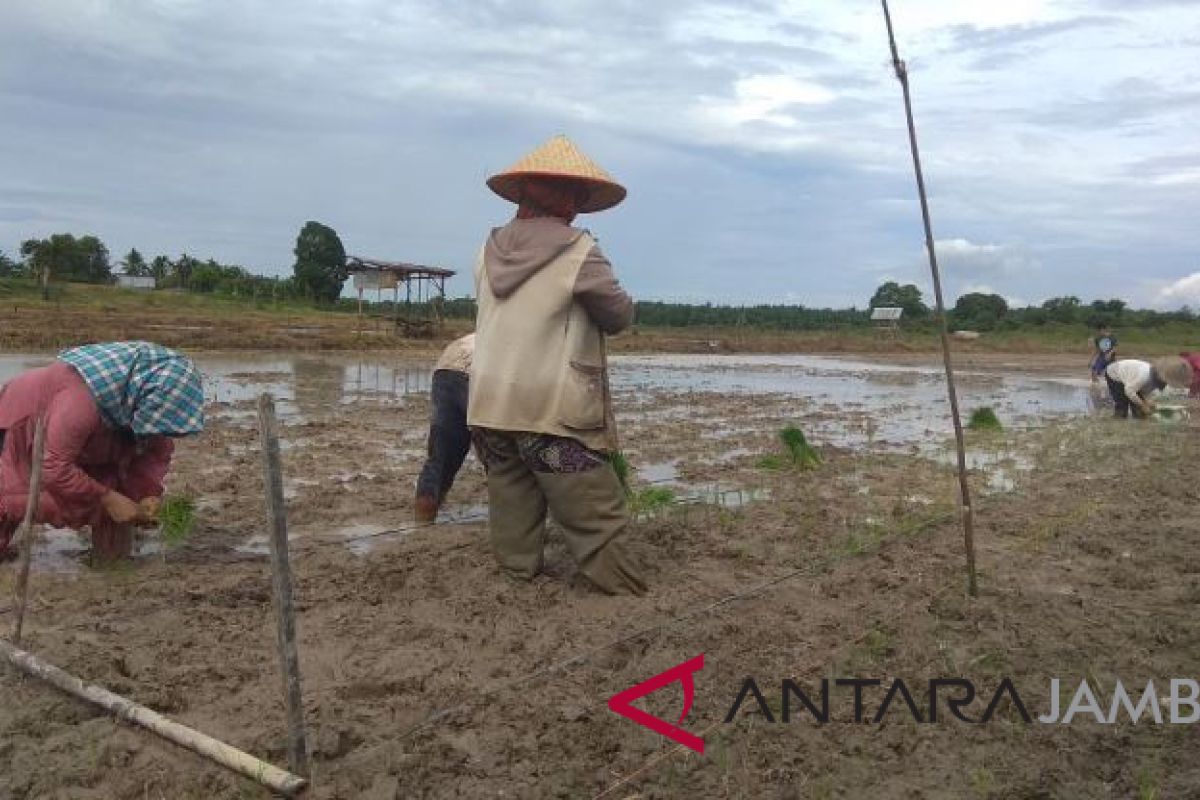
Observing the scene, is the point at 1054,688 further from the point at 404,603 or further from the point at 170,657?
the point at 170,657

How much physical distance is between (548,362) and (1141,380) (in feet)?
37.5

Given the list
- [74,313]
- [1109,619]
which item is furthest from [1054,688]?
[74,313]

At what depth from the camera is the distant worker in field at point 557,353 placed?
3990 millimetres

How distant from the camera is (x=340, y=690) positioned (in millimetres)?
3143

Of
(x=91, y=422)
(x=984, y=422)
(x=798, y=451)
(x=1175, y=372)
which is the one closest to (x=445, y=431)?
(x=91, y=422)

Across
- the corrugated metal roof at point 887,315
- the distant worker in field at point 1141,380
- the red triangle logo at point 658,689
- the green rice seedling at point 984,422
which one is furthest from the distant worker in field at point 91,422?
the corrugated metal roof at point 887,315

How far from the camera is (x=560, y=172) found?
402cm

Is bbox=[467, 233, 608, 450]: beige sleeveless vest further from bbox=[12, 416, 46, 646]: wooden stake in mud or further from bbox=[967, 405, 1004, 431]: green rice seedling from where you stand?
bbox=[967, 405, 1004, 431]: green rice seedling

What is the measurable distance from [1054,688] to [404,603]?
241cm

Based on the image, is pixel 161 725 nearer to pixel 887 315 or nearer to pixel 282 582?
pixel 282 582

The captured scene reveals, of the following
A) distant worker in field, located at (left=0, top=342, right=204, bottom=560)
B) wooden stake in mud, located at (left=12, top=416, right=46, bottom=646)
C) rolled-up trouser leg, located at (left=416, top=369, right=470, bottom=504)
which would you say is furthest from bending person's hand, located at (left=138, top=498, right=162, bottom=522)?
rolled-up trouser leg, located at (left=416, top=369, right=470, bottom=504)

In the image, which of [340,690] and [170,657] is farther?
[170,657]

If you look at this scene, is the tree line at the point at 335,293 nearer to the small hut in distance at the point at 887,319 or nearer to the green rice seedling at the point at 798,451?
the small hut in distance at the point at 887,319

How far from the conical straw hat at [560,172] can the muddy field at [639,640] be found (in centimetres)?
168
